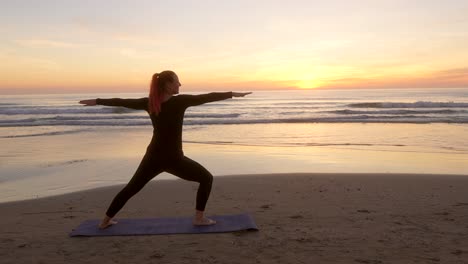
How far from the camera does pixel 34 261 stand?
391 centimetres

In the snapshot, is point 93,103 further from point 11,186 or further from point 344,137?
point 344,137

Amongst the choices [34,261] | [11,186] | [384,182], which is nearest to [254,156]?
[384,182]

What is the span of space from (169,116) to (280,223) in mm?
1826

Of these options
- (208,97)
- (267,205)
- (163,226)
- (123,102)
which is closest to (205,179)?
(163,226)

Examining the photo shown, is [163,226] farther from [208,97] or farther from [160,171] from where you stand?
[208,97]

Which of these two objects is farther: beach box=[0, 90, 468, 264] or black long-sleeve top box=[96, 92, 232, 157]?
black long-sleeve top box=[96, 92, 232, 157]

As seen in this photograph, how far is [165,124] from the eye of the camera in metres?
4.50

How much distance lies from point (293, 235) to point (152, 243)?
4.88 feet

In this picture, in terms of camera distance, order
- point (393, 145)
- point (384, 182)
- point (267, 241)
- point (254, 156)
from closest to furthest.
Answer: point (267, 241)
point (384, 182)
point (254, 156)
point (393, 145)

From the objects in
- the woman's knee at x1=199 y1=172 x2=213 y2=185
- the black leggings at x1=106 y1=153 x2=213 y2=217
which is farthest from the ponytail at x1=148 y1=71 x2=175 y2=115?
the woman's knee at x1=199 y1=172 x2=213 y2=185

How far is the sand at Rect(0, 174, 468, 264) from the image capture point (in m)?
3.99

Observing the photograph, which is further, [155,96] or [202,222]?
[202,222]

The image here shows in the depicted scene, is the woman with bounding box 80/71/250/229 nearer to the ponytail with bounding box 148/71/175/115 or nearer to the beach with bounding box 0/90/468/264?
the ponytail with bounding box 148/71/175/115

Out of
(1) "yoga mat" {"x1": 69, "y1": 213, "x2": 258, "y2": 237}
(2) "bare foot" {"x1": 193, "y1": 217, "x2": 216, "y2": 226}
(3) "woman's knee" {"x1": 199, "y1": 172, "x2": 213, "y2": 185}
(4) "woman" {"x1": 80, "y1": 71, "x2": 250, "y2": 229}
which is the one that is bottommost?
(1) "yoga mat" {"x1": 69, "y1": 213, "x2": 258, "y2": 237}
